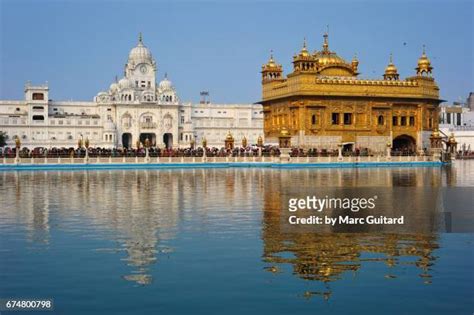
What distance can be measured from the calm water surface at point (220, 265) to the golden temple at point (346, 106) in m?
37.2

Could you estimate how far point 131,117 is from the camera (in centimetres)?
9262

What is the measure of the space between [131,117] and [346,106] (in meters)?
43.7

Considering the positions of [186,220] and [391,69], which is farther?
[391,69]

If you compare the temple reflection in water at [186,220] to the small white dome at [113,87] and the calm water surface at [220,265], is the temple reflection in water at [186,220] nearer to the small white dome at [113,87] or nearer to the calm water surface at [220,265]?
the calm water surface at [220,265]

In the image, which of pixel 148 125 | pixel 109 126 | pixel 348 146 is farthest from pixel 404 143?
pixel 148 125

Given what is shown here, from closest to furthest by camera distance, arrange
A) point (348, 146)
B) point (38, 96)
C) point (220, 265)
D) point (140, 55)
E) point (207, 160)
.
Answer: point (220, 265)
point (207, 160)
point (348, 146)
point (38, 96)
point (140, 55)

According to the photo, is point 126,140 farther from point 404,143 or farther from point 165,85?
point 404,143

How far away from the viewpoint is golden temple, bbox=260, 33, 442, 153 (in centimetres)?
5409

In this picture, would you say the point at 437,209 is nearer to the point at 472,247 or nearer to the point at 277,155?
the point at 472,247

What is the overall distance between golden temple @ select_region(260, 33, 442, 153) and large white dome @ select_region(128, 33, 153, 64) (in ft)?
136

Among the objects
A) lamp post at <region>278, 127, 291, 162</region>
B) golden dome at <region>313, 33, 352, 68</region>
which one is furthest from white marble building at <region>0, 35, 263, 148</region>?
lamp post at <region>278, 127, 291, 162</region>

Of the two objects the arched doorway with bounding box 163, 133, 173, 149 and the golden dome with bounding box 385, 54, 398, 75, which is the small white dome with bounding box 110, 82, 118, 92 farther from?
the golden dome with bounding box 385, 54, 398, 75

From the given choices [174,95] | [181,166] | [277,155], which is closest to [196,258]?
[181,166]

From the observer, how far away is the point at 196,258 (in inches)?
449
